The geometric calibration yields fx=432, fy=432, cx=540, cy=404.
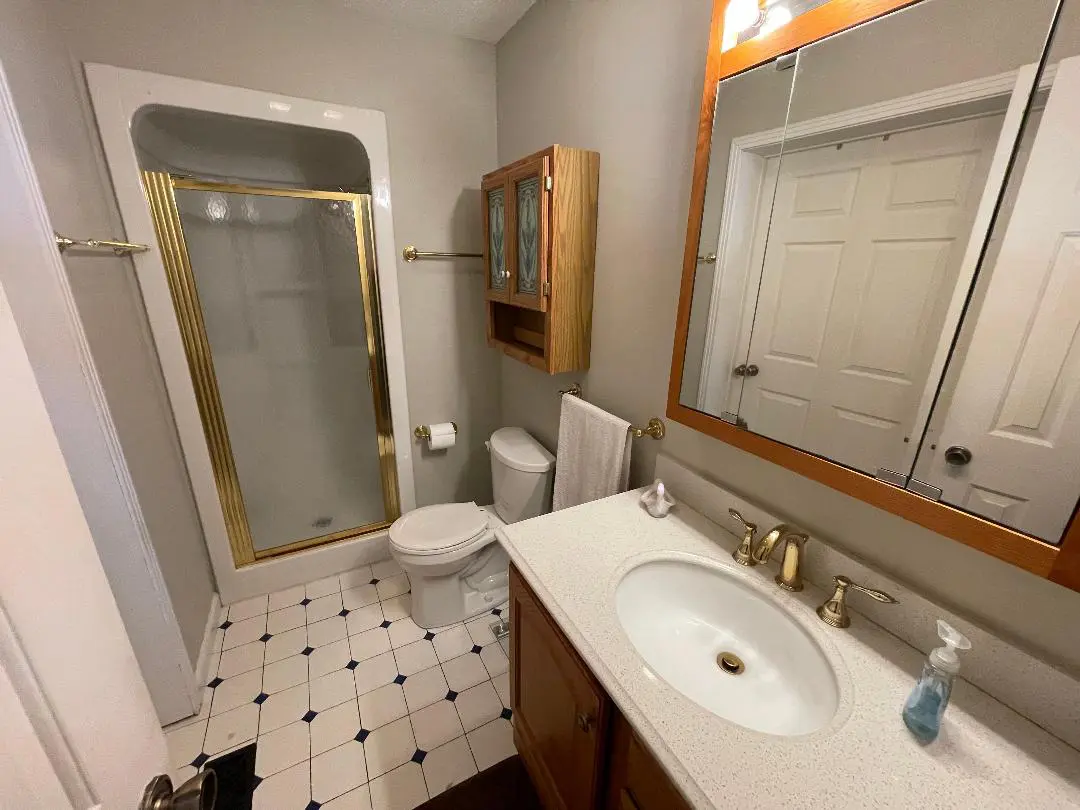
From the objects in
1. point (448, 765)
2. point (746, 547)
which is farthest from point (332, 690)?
point (746, 547)

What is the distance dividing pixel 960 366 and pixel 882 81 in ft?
1.65

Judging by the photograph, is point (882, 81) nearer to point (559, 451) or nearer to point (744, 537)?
point (744, 537)

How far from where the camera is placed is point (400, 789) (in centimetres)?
125

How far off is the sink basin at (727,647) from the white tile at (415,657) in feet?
3.59

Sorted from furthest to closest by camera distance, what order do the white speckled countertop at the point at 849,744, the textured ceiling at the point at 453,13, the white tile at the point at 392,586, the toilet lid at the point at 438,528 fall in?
1. the white tile at the point at 392,586
2. the toilet lid at the point at 438,528
3. the textured ceiling at the point at 453,13
4. the white speckled countertop at the point at 849,744

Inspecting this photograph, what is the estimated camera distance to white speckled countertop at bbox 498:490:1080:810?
1.85ft

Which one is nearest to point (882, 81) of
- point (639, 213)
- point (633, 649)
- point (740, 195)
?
point (740, 195)

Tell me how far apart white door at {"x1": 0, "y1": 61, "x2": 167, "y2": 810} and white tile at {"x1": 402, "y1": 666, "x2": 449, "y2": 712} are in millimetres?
1219

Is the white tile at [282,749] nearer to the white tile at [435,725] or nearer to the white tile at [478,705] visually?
the white tile at [435,725]

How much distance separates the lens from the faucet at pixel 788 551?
88 cm

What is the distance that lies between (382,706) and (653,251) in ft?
5.66

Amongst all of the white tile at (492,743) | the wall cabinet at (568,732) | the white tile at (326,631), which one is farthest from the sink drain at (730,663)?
the white tile at (326,631)

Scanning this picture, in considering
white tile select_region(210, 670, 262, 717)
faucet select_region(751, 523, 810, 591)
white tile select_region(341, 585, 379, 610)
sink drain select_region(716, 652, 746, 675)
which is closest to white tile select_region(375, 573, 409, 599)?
white tile select_region(341, 585, 379, 610)

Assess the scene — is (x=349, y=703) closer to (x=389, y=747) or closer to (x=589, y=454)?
(x=389, y=747)
